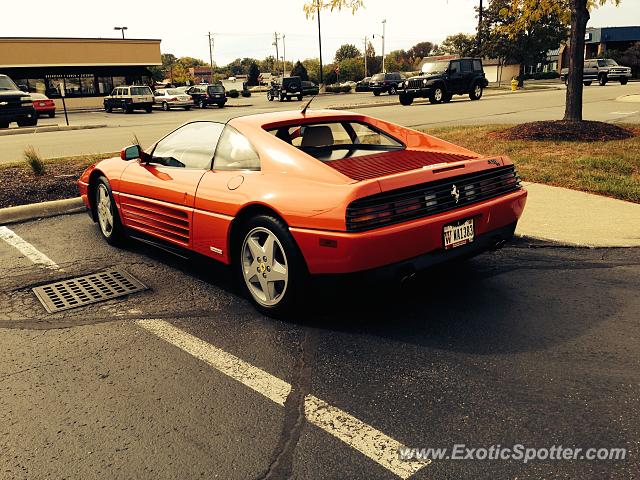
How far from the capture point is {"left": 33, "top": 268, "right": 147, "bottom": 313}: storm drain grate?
14.5ft

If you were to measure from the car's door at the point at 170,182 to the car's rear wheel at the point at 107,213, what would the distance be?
20 cm

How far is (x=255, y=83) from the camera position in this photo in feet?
323

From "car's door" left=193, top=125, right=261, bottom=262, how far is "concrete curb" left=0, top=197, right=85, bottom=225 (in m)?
3.92

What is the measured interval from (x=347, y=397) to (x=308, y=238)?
3.48 ft

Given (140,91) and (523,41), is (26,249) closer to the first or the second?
(140,91)

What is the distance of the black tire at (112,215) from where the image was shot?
5598mm

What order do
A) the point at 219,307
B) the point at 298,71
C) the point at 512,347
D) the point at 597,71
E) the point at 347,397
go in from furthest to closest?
the point at 298,71
the point at 597,71
the point at 219,307
the point at 512,347
the point at 347,397

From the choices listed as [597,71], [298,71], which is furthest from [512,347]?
[298,71]

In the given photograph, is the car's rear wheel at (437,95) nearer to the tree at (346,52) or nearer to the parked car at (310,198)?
the parked car at (310,198)

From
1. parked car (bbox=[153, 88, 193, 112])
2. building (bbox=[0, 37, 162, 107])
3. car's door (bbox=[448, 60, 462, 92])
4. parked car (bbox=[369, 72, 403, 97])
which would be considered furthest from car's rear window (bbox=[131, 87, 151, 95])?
car's door (bbox=[448, 60, 462, 92])

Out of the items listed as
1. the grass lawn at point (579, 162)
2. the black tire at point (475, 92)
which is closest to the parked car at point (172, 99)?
the black tire at point (475, 92)

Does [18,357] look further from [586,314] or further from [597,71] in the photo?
[597,71]

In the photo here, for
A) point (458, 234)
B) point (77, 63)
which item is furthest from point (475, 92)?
point (77, 63)

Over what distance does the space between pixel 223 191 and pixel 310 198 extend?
850 millimetres
